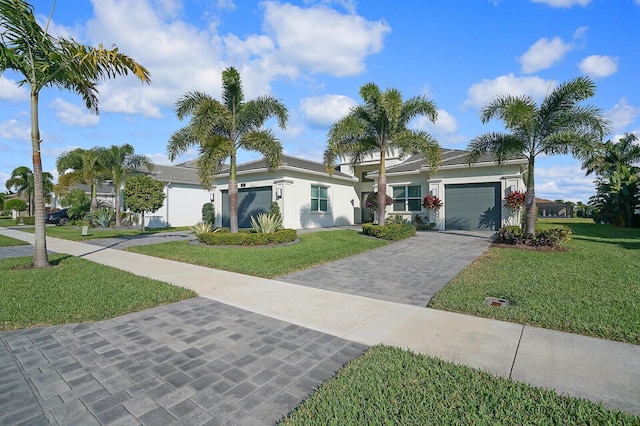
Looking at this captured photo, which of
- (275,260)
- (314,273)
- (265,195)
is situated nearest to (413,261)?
(314,273)

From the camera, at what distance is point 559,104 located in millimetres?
11453

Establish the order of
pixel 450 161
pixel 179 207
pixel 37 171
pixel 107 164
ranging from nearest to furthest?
1. pixel 37 171
2. pixel 450 161
3. pixel 107 164
4. pixel 179 207

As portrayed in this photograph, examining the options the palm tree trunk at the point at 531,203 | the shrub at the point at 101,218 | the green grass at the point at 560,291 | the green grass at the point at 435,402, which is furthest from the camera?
the shrub at the point at 101,218

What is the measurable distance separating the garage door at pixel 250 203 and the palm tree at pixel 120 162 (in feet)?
25.0

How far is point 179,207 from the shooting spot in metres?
25.7

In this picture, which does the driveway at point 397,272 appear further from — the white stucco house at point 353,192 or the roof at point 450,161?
the roof at point 450,161

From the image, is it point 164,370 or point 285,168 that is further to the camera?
point 285,168

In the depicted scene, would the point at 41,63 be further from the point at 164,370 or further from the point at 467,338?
the point at 467,338

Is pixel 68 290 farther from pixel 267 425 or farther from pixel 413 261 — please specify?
pixel 413 261

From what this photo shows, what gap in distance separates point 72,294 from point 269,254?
5616 millimetres

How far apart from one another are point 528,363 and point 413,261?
20.4 feet

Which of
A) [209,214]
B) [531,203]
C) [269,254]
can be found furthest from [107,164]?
[531,203]

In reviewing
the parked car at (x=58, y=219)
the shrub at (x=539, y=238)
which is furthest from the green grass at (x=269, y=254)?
the parked car at (x=58, y=219)

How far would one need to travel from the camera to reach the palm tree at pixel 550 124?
36.2 ft
